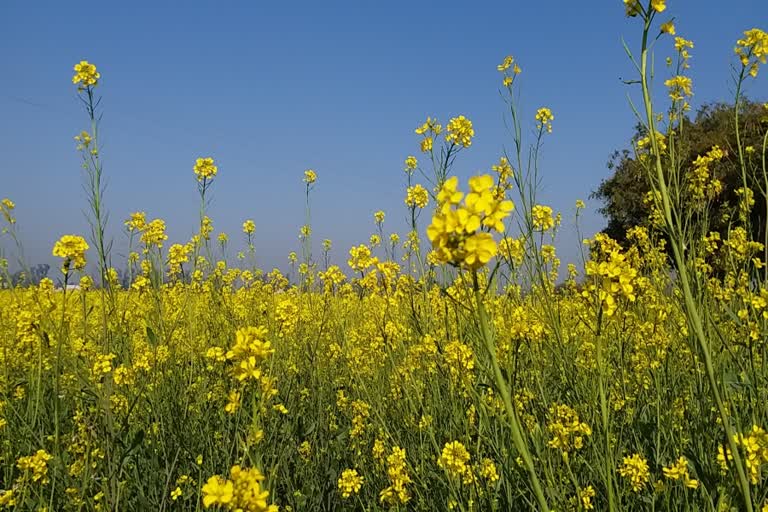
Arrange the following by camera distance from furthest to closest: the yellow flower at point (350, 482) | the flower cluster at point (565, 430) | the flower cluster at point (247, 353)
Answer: the yellow flower at point (350, 482) < the flower cluster at point (565, 430) < the flower cluster at point (247, 353)

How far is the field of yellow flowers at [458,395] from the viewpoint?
1.38 m

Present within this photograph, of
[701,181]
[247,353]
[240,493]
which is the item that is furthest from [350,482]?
[701,181]

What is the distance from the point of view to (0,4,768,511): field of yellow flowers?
138 centimetres

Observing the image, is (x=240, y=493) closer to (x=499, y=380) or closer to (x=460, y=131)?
(x=499, y=380)

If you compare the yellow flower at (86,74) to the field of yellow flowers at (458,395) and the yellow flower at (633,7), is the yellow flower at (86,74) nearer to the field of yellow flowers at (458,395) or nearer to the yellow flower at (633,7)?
the field of yellow flowers at (458,395)

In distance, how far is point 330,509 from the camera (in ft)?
8.23

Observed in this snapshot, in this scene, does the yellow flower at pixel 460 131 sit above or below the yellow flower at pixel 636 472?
above

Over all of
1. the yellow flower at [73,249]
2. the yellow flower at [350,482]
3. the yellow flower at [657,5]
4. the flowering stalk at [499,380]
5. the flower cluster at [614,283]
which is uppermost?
the yellow flower at [657,5]

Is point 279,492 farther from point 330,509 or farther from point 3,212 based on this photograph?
point 3,212

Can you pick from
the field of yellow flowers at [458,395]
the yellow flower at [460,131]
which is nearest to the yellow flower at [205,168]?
the field of yellow flowers at [458,395]

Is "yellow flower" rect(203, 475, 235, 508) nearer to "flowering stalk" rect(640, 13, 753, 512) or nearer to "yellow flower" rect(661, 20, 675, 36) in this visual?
"flowering stalk" rect(640, 13, 753, 512)

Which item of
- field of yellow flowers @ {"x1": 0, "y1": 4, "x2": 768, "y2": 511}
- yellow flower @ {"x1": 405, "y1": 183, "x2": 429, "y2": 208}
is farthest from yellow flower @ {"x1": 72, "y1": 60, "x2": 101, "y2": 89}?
yellow flower @ {"x1": 405, "y1": 183, "x2": 429, "y2": 208}

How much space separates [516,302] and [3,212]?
2.93 meters

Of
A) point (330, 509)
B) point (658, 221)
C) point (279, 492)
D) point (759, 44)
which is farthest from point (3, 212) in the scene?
point (759, 44)
